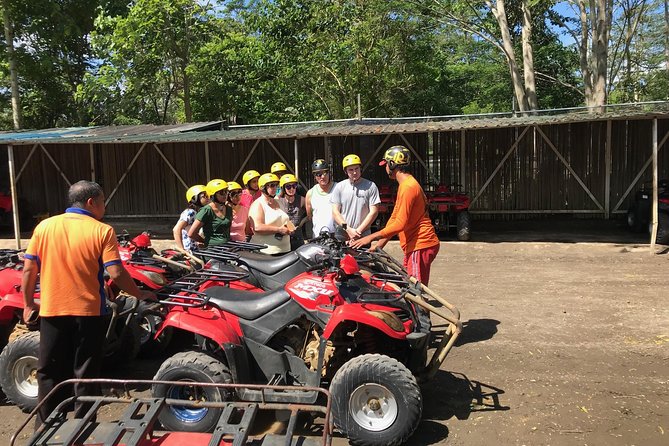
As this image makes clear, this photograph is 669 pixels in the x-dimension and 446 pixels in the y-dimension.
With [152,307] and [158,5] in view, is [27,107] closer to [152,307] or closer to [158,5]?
[158,5]

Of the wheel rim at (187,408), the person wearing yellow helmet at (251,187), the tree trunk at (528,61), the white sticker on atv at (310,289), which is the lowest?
the wheel rim at (187,408)

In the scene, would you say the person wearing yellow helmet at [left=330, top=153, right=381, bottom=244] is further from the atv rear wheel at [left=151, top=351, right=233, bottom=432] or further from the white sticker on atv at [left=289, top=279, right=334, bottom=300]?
Answer: the atv rear wheel at [left=151, top=351, right=233, bottom=432]

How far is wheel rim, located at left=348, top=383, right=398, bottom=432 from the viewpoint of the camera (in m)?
3.65

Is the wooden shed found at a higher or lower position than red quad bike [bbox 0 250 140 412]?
higher

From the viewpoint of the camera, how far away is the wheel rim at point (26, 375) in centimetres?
439

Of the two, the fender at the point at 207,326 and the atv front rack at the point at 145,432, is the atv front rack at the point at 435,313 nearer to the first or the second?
the fender at the point at 207,326

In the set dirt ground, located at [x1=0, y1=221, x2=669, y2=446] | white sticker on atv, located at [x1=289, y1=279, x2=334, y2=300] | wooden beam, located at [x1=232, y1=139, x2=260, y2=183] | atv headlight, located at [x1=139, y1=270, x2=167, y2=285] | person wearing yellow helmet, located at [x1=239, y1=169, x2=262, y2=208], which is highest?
wooden beam, located at [x1=232, y1=139, x2=260, y2=183]

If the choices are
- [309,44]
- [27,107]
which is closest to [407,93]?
[309,44]

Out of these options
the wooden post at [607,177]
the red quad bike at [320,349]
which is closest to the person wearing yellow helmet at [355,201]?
the red quad bike at [320,349]

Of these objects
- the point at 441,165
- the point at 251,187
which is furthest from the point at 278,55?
the point at 251,187

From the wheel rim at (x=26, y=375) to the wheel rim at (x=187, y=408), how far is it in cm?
131

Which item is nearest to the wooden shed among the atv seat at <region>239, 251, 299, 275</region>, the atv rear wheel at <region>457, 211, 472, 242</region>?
the atv rear wheel at <region>457, 211, 472, 242</region>

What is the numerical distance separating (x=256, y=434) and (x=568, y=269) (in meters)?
6.97

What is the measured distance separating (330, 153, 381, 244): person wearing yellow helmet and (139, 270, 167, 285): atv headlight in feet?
6.21
